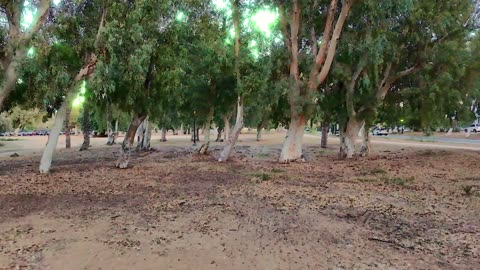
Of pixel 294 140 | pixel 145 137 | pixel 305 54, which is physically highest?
pixel 305 54

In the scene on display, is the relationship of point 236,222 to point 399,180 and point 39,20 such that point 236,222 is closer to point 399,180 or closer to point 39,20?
point 399,180

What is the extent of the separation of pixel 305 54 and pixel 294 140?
4557 millimetres

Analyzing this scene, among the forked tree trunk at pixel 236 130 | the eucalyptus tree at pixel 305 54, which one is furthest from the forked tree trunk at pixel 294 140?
the forked tree trunk at pixel 236 130

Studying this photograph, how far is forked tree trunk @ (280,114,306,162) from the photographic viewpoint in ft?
68.1

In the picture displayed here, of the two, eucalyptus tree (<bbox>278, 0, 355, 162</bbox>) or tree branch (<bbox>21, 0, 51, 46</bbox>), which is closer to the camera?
tree branch (<bbox>21, 0, 51, 46</bbox>)

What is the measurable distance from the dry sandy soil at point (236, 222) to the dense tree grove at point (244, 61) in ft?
11.0

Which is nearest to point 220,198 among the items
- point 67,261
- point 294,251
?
point 294,251

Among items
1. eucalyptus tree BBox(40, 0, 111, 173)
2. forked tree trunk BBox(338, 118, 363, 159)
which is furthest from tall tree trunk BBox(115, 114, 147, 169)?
forked tree trunk BBox(338, 118, 363, 159)

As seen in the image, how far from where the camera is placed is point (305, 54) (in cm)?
2209

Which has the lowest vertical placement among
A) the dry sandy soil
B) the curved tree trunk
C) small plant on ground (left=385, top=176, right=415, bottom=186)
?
the dry sandy soil

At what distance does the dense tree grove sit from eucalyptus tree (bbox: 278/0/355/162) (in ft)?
0.21

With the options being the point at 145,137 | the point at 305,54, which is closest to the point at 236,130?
the point at 305,54

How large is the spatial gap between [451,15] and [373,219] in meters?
15.6

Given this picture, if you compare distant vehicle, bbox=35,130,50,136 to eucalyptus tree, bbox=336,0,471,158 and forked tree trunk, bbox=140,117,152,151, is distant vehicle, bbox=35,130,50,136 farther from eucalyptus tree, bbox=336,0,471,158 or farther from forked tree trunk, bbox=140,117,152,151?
eucalyptus tree, bbox=336,0,471,158
